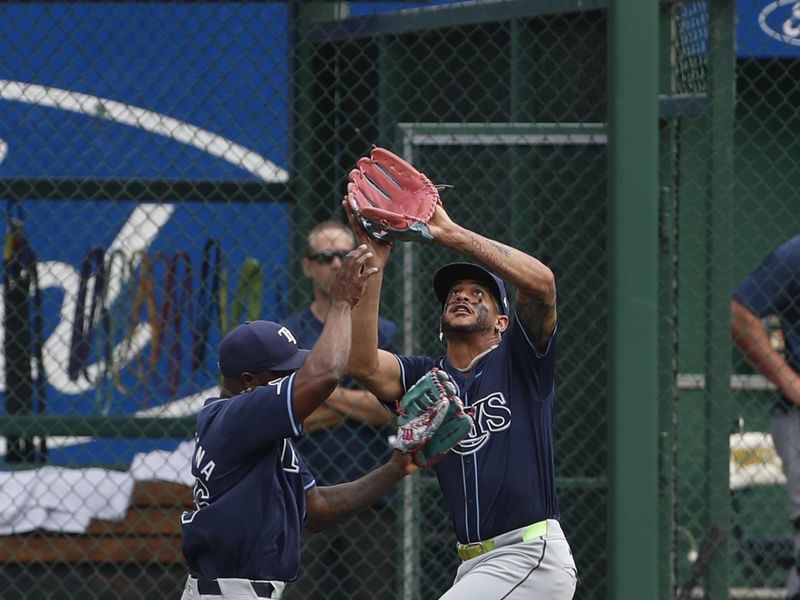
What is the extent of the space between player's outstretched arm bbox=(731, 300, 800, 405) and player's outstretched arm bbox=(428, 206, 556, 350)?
1.58 metres

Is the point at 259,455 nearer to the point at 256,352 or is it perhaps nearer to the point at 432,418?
the point at 256,352

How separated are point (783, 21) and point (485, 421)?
3.75 m

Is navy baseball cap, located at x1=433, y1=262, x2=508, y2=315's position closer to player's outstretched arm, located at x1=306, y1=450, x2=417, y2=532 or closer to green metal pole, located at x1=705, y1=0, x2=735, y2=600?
player's outstretched arm, located at x1=306, y1=450, x2=417, y2=532

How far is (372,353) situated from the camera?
412 cm

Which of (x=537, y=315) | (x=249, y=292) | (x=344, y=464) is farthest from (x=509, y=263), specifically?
(x=249, y=292)

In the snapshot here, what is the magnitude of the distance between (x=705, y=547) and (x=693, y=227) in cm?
207

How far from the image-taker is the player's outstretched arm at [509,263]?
3.70 metres

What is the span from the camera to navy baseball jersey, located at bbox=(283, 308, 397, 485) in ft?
17.6

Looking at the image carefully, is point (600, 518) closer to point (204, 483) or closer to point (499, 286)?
point (499, 286)

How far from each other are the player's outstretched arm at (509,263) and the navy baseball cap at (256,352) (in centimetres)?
50

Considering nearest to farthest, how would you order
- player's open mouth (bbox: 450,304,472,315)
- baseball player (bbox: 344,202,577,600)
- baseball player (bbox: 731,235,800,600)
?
baseball player (bbox: 344,202,577,600)
player's open mouth (bbox: 450,304,472,315)
baseball player (bbox: 731,235,800,600)

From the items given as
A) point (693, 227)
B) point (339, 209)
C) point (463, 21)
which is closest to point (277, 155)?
point (339, 209)

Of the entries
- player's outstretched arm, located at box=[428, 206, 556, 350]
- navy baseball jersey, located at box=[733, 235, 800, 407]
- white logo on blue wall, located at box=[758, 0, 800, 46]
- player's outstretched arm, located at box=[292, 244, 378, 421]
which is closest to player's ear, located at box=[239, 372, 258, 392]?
player's outstretched arm, located at box=[292, 244, 378, 421]

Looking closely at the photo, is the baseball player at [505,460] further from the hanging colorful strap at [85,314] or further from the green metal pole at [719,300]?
the hanging colorful strap at [85,314]
